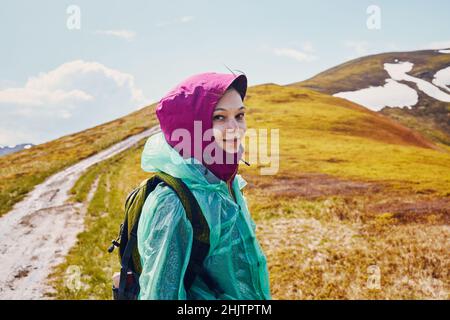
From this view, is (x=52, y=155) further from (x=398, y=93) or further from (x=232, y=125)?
(x=398, y=93)

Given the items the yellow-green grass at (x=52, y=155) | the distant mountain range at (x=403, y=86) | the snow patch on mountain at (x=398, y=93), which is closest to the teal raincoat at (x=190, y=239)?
the yellow-green grass at (x=52, y=155)

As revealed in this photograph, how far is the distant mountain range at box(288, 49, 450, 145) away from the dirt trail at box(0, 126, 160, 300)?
2724 inches

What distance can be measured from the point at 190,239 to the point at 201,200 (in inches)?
9.2

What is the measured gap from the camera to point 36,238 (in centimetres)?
1522

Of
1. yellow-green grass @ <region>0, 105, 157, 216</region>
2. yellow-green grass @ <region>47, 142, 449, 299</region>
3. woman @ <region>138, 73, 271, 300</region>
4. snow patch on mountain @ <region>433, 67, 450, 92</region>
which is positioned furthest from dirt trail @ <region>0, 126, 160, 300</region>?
snow patch on mountain @ <region>433, 67, 450, 92</region>

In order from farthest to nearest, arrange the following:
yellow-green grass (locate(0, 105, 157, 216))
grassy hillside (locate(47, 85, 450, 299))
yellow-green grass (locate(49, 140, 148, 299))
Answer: yellow-green grass (locate(0, 105, 157, 216))
grassy hillside (locate(47, 85, 450, 299))
yellow-green grass (locate(49, 140, 148, 299))

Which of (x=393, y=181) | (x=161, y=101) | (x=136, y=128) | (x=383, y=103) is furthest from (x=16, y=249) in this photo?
(x=383, y=103)

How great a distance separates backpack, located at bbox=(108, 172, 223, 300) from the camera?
235 centimetres

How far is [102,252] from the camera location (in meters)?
13.2

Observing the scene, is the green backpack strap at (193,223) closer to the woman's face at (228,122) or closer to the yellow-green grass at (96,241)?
the woman's face at (228,122)

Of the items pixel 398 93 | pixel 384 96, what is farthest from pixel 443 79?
pixel 384 96

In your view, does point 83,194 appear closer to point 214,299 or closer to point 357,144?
point 214,299

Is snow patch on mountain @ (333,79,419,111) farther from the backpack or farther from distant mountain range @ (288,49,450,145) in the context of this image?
the backpack

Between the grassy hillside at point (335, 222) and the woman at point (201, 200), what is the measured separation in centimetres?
814
